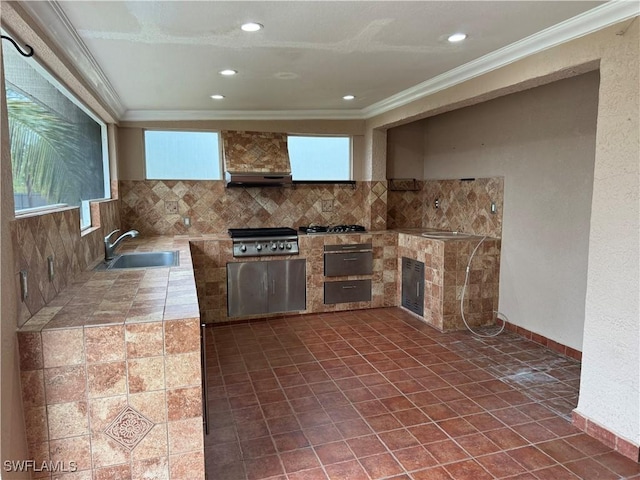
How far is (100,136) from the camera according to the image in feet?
14.8

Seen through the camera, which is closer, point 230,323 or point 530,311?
point 530,311

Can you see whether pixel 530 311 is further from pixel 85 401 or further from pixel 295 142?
pixel 85 401

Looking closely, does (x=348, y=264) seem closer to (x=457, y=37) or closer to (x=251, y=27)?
(x=457, y=37)

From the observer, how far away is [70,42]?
8.07ft

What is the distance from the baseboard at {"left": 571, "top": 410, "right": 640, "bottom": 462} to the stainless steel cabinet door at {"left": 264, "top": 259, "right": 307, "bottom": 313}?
2.88 metres

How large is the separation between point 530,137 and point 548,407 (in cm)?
247

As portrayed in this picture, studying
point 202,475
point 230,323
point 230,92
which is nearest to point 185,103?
point 230,92

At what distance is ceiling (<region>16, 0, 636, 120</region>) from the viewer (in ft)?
7.20

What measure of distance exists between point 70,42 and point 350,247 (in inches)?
129

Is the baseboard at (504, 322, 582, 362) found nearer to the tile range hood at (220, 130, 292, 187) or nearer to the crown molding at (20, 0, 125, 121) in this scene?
the tile range hood at (220, 130, 292, 187)

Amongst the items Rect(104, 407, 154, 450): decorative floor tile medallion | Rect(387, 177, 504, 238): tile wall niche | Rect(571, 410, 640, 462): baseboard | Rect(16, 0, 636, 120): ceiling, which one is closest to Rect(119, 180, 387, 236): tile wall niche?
Rect(387, 177, 504, 238): tile wall niche

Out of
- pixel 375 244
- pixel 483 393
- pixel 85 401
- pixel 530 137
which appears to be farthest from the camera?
pixel 375 244

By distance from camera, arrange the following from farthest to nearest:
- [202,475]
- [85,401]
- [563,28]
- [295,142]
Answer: [295,142] → [563,28] → [202,475] → [85,401]

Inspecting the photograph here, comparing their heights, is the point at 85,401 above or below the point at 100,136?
below
